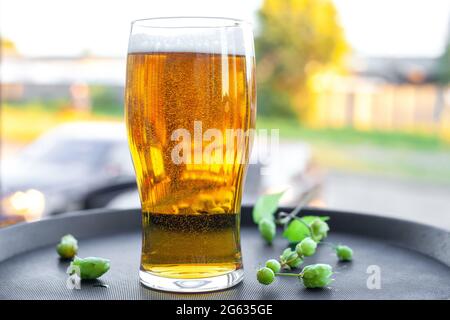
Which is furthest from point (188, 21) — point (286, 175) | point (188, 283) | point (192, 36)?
point (286, 175)

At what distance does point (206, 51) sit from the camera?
2.21 feet

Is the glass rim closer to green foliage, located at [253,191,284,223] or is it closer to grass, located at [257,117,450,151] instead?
green foliage, located at [253,191,284,223]

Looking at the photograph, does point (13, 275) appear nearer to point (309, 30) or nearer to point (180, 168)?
point (180, 168)

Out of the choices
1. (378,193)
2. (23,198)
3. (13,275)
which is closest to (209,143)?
(13,275)

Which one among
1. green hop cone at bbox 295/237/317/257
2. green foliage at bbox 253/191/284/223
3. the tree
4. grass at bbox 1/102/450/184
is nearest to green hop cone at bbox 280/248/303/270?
green hop cone at bbox 295/237/317/257

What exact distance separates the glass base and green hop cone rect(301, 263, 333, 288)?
77mm

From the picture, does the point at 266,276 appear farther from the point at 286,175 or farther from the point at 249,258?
the point at 286,175

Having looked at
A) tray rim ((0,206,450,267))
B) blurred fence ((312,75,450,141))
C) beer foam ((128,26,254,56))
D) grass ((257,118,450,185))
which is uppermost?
beer foam ((128,26,254,56))

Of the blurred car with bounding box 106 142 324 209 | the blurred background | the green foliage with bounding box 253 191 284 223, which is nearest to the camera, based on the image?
the green foliage with bounding box 253 191 284 223

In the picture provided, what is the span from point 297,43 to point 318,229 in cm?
880

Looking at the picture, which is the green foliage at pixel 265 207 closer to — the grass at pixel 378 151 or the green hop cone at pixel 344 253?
the green hop cone at pixel 344 253

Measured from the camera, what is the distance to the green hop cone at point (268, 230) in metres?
0.84

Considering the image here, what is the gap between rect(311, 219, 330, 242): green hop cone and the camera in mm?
784

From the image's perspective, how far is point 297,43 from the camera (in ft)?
30.8
